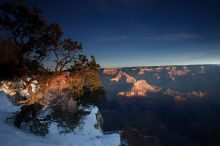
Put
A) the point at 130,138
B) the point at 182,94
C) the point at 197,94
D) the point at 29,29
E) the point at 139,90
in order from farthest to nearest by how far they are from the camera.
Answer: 1. the point at 197,94
2. the point at 182,94
3. the point at 139,90
4. the point at 130,138
5. the point at 29,29

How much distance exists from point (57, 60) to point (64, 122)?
6.59 m

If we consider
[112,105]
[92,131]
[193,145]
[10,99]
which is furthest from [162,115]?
[10,99]

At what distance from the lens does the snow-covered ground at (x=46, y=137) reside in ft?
52.5

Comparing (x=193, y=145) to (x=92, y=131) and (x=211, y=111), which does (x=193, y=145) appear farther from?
(x=92, y=131)

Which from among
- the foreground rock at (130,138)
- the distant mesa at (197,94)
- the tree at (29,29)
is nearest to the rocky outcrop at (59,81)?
the tree at (29,29)

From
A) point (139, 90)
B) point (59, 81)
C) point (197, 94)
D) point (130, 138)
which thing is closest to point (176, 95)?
point (197, 94)

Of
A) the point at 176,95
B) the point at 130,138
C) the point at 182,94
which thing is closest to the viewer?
the point at 130,138

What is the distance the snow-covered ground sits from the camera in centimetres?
1602

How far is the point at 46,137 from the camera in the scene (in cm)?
2189

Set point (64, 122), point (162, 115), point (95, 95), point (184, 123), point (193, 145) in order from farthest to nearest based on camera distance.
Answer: point (162, 115), point (184, 123), point (193, 145), point (95, 95), point (64, 122)

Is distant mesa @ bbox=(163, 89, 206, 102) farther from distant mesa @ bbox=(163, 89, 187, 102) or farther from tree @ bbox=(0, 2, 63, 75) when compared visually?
tree @ bbox=(0, 2, 63, 75)

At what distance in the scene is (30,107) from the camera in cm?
2200

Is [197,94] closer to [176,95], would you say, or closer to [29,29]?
[176,95]

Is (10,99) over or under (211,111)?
over
